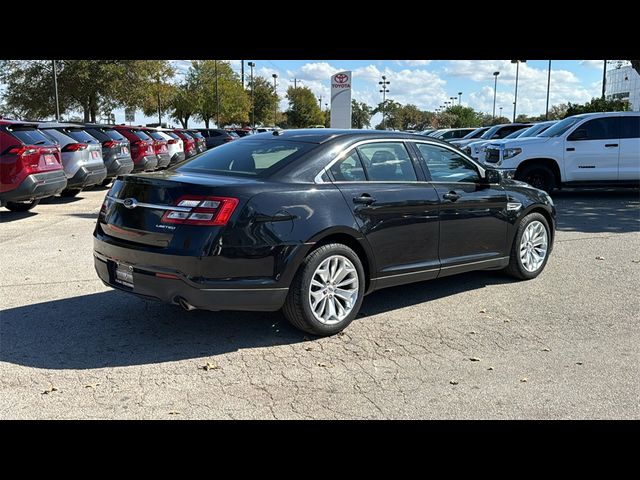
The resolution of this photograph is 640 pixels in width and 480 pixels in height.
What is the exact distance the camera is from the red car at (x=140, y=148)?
56.4 ft

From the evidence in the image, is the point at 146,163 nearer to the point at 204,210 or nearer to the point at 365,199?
the point at 365,199

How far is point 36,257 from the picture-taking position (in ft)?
24.8

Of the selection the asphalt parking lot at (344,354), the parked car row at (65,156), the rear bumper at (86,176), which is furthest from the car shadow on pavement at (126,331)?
the rear bumper at (86,176)

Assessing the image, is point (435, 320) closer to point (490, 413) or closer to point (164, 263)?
point (490, 413)

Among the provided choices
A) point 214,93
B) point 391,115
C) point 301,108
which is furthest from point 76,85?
point 391,115

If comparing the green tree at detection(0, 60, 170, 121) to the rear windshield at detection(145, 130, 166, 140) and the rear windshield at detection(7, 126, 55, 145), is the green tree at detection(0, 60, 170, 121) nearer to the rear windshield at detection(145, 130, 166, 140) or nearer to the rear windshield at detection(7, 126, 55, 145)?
the rear windshield at detection(145, 130, 166, 140)

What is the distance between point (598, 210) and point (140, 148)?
12042 mm

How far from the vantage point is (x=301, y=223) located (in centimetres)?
459

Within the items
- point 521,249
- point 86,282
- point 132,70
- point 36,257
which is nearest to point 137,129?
point 36,257

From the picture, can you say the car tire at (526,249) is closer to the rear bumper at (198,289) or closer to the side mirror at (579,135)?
the rear bumper at (198,289)

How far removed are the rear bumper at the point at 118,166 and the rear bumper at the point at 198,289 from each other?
11.0 metres

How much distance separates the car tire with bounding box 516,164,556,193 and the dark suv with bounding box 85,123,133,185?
9605 mm

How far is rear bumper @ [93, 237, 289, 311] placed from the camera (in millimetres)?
4326
